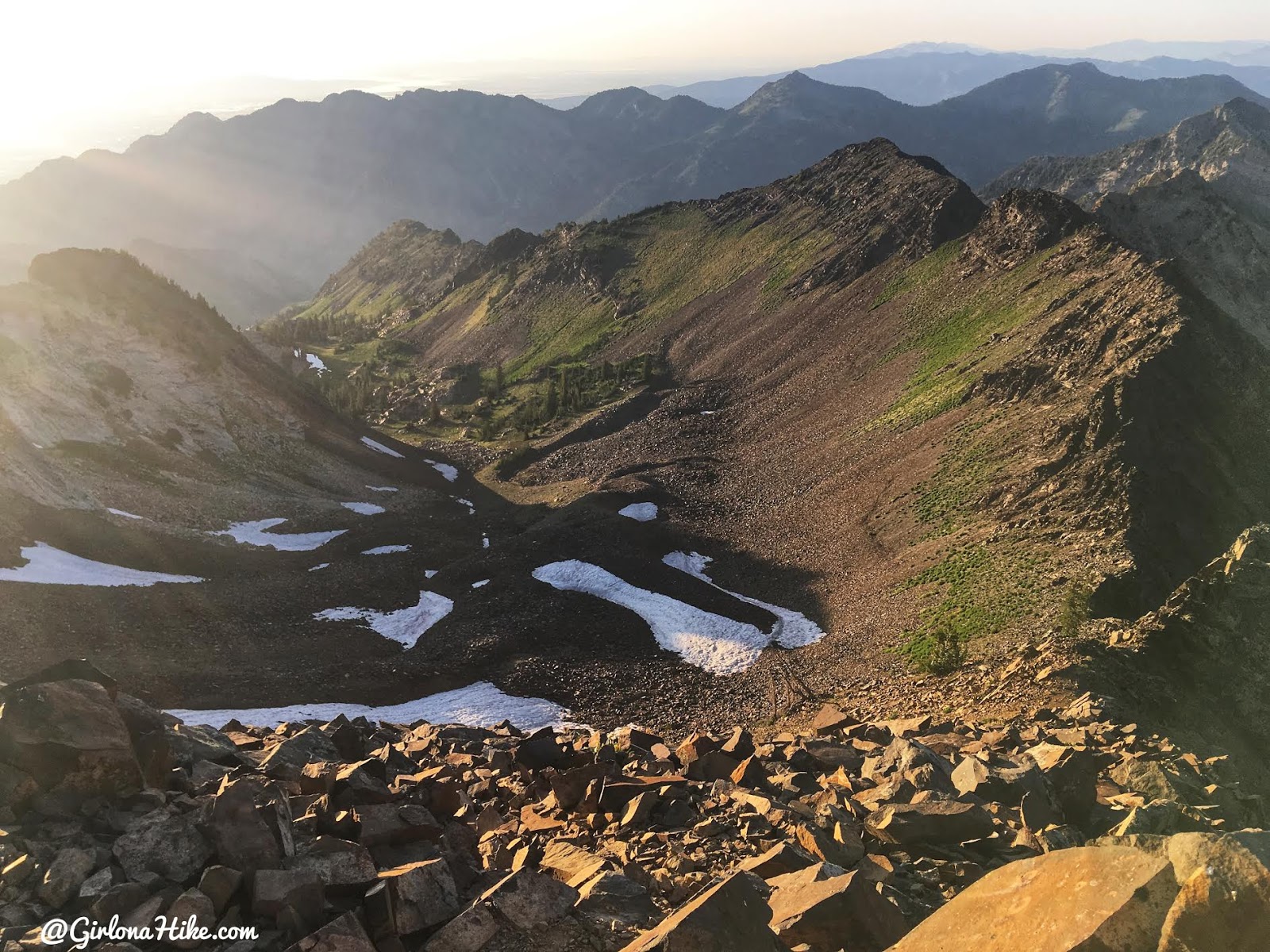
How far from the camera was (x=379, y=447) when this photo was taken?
83.8 m

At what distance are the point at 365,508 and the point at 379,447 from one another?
21798mm

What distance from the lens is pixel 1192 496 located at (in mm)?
39562

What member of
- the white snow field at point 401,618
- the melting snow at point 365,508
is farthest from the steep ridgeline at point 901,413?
the white snow field at point 401,618

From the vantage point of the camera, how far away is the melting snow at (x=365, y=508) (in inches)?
2435

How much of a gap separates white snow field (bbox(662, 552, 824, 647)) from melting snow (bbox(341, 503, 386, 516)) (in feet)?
82.6

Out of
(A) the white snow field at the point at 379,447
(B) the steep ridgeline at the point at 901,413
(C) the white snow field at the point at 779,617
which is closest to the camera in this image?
(B) the steep ridgeline at the point at 901,413

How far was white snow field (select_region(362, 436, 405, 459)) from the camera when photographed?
82.4m

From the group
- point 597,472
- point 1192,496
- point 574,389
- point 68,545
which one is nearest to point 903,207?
point 574,389

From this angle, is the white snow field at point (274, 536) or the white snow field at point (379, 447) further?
the white snow field at point (379, 447)

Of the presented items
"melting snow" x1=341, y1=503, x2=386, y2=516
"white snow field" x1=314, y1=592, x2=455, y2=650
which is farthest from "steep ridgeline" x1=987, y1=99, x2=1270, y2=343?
"melting snow" x1=341, y1=503, x2=386, y2=516

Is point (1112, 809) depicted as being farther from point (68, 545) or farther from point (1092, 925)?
point (68, 545)

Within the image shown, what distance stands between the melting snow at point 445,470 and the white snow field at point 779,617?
41.2 metres

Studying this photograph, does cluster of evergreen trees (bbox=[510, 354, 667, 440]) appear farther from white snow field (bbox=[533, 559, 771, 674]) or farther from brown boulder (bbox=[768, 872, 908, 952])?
brown boulder (bbox=[768, 872, 908, 952])

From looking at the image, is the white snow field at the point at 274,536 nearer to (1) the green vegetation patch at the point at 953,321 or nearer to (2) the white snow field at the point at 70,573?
(2) the white snow field at the point at 70,573
